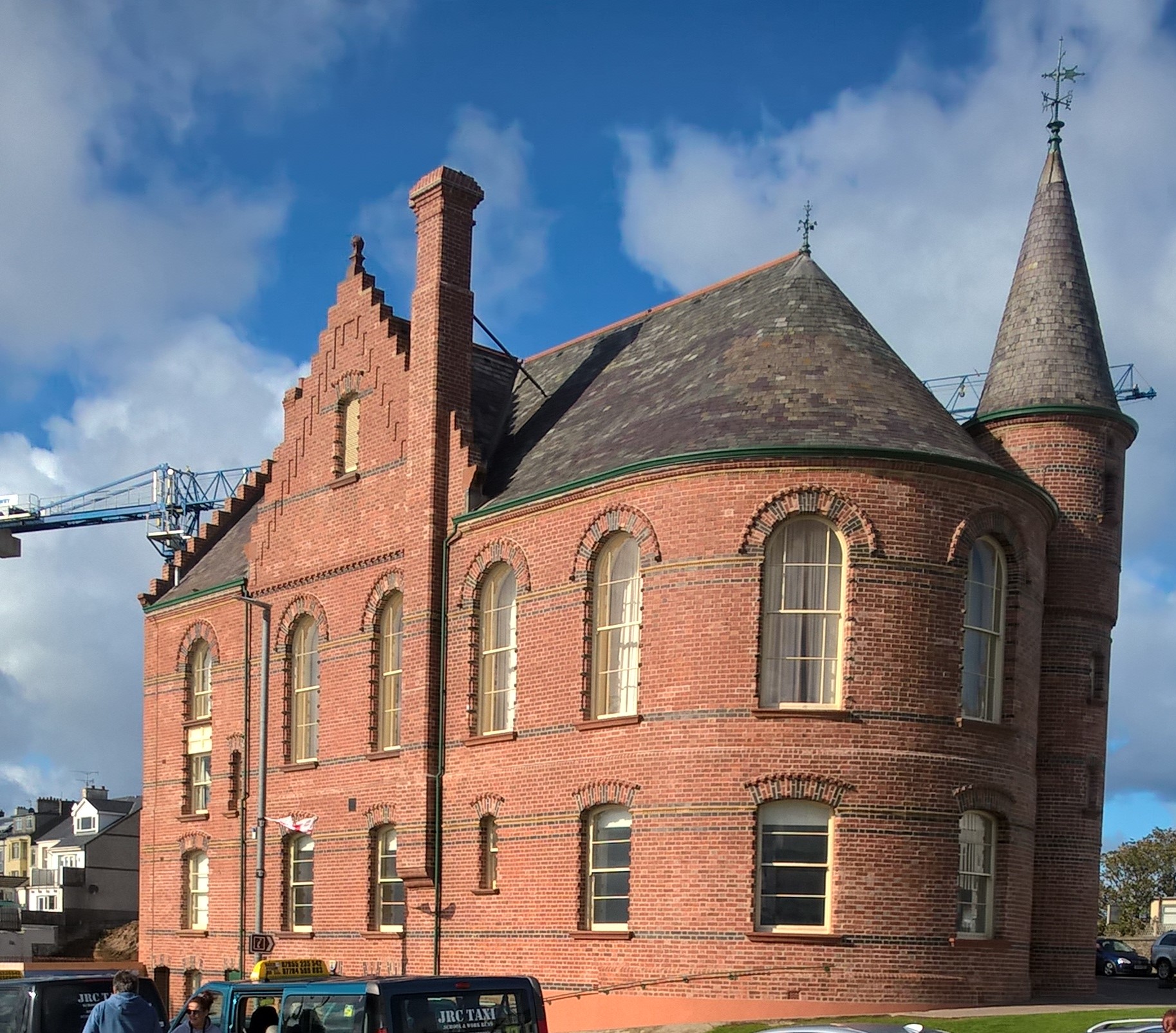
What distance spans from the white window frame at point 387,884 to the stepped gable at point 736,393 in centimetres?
732

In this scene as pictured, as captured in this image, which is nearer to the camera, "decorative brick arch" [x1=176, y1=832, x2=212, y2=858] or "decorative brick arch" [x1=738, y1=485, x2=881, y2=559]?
"decorative brick arch" [x1=738, y1=485, x2=881, y2=559]

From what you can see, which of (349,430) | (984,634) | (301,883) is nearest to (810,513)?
(984,634)

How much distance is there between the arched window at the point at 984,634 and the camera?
1072 inches

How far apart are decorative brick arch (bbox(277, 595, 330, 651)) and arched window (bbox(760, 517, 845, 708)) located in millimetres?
11932

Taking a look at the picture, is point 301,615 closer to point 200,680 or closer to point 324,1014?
point 200,680

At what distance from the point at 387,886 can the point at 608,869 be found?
22.4ft

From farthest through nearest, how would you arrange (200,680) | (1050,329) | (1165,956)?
(1165,956), (200,680), (1050,329)

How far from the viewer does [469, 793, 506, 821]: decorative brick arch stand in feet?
96.6

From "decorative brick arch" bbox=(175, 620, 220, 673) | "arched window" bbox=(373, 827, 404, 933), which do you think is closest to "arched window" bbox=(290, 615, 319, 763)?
"arched window" bbox=(373, 827, 404, 933)

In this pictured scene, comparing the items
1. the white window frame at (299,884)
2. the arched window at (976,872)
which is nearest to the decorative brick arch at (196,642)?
the white window frame at (299,884)

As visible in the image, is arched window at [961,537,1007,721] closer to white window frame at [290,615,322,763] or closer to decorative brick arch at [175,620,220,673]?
white window frame at [290,615,322,763]

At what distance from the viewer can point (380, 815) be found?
32.2 metres

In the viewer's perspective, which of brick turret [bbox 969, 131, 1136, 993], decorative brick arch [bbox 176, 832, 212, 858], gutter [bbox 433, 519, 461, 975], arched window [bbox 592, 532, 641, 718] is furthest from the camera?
decorative brick arch [bbox 176, 832, 212, 858]

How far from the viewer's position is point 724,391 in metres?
28.3
